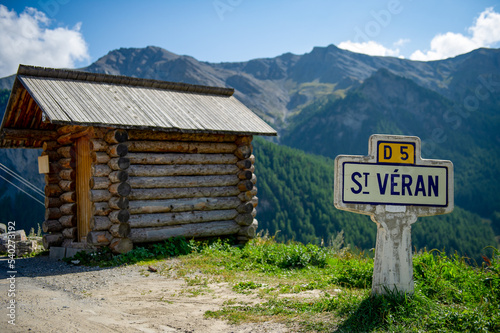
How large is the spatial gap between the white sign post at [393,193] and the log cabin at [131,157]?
6055 millimetres

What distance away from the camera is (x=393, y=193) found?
545cm

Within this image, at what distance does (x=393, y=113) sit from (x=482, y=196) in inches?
2711

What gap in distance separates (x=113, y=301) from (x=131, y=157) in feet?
15.0

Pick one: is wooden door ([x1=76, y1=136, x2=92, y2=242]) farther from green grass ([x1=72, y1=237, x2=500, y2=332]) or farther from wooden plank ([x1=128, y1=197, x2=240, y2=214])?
green grass ([x1=72, y1=237, x2=500, y2=332])

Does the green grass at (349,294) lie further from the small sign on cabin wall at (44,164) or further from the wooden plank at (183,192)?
the small sign on cabin wall at (44,164)

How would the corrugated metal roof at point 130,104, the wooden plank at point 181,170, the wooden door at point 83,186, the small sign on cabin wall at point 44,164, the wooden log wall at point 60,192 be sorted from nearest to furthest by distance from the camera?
the corrugated metal roof at point 130,104
the wooden plank at point 181,170
the wooden door at point 83,186
the wooden log wall at point 60,192
the small sign on cabin wall at point 44,164

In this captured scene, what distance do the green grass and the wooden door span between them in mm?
3771

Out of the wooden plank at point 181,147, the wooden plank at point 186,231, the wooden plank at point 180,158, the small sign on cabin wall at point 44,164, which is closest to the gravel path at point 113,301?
the wooden plank at point 186,231

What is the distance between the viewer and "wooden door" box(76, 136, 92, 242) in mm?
11180

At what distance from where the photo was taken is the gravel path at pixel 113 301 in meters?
5.11

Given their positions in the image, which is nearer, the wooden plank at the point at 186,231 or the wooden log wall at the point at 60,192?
the wooden plank at the point at 186,231

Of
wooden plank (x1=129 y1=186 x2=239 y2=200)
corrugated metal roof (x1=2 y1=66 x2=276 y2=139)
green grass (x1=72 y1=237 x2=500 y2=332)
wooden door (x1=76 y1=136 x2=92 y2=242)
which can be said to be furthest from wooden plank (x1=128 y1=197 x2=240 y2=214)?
green grass (x1=72 y1=237 x2=500 y2=332)

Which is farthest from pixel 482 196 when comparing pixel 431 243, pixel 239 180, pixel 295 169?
pixel 239 180

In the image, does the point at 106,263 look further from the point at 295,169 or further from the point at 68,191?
the point at 295,169
